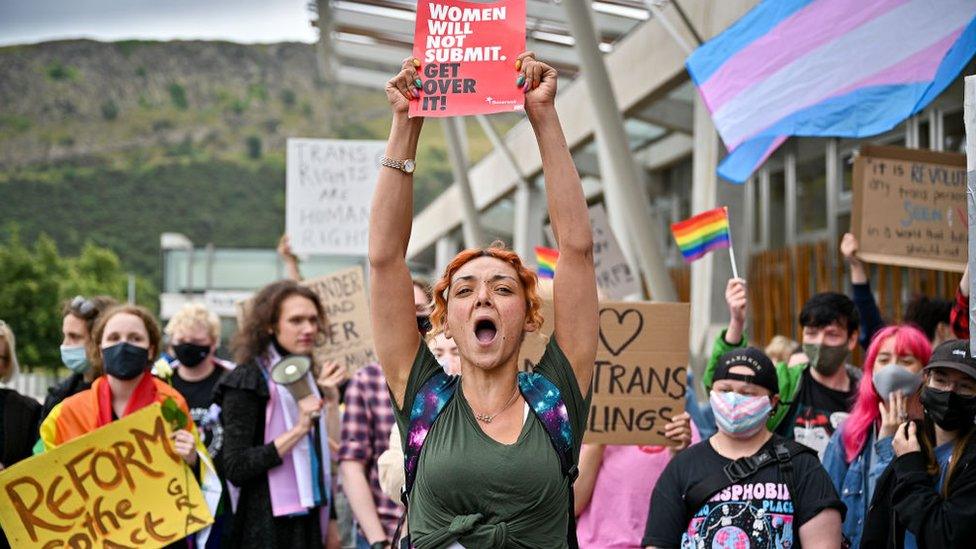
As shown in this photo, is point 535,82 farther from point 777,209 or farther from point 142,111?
point 142,111

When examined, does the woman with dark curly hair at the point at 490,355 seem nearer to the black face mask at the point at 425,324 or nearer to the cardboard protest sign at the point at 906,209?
the black face mask at the point at 425,324

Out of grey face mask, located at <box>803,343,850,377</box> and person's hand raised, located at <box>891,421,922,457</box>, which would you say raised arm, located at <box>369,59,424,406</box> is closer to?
person's hand raised, located at <box>891,421,922,457</box>

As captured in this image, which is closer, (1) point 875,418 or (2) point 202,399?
(1) point 875,418

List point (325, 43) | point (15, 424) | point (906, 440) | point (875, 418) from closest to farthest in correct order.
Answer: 1. point (906, 440)
2. point (875, 418)
3. point (15, 424)
4. point (325, 43)

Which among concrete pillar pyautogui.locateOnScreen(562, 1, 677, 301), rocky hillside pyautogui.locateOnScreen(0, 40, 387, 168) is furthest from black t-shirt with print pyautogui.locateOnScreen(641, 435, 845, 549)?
rocky hillside pyautogui.locateOnScreen(0, 40, 387, 168)

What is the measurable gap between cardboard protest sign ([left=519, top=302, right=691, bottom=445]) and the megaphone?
1.06m

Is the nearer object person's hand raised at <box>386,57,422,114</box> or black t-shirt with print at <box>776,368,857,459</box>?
person's hand raised at <box>386,57,422,114</box>

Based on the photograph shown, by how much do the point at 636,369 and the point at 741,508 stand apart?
49.9 inches

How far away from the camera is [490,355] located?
336 centimetres

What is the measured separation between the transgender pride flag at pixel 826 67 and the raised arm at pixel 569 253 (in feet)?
9.43

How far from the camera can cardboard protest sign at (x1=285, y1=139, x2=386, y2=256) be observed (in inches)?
420

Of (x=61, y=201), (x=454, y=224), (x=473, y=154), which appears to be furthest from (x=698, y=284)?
(x=473, y=154)

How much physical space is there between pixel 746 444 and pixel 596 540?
97cm

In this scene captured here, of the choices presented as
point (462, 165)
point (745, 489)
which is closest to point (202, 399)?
point (745, 489)
